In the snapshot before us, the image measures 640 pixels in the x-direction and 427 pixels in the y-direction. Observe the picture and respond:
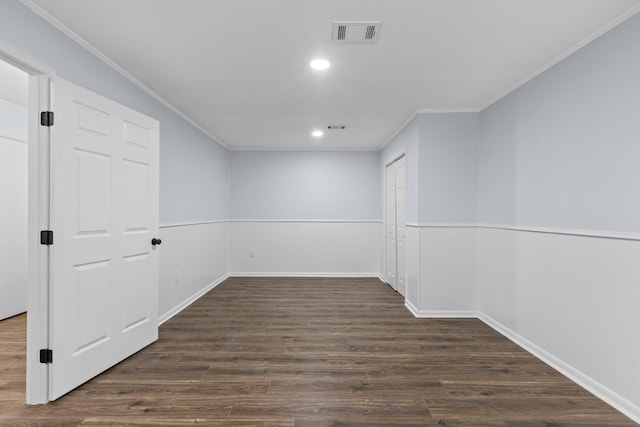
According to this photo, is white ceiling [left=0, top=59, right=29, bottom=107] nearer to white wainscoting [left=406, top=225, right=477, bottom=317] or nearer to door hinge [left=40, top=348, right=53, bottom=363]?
door hinge [left=40, top=348, right=53, bottom=363]

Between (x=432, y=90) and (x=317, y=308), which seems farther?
(x=317, y=308)

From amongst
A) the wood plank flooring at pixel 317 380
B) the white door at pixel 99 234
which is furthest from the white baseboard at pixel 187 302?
the white door at pixel 99 234

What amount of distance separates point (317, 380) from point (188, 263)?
101 inches

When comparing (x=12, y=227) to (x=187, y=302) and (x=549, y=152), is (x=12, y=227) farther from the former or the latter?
(x=549, y=152)

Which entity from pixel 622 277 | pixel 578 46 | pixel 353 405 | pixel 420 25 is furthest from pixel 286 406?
pixel 578 46

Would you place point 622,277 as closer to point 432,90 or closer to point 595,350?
point 595,350

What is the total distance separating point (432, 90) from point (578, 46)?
3.71 ft

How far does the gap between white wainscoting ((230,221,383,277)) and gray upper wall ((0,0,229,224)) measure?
2.53 feet

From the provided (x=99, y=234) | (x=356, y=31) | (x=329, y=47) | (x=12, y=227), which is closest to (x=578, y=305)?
(x=356, y=31)

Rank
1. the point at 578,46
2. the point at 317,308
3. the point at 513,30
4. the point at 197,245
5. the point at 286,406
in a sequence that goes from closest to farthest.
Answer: the point at 286,406 < the point at 513,30 < the point at 578,46 < the point at 317,308 < the point at 197,245

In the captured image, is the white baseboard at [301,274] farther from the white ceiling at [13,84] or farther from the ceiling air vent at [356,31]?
the ceiling air vent at [356,31]

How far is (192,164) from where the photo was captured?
431cm

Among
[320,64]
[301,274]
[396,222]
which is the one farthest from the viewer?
[301,274]

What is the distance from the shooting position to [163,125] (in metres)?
3.53
